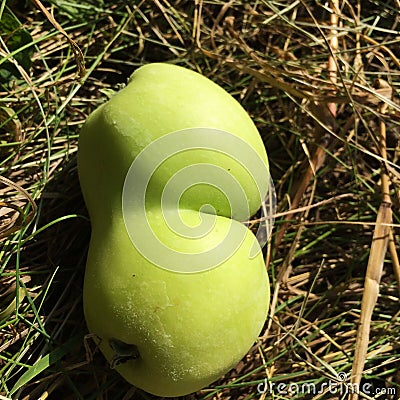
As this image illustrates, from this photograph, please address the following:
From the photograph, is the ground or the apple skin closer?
the apple skin

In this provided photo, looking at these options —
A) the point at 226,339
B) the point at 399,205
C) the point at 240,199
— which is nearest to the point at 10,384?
the point at 226,339

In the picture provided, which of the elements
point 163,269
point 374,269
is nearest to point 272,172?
point 374,269

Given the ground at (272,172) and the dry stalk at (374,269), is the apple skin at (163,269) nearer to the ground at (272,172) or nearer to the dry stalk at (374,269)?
the ground at (272,172)

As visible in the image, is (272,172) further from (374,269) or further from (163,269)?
(163,269)

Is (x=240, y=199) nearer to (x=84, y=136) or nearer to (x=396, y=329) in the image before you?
(x=84, y=136)

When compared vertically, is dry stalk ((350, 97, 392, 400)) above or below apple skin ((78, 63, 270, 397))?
below

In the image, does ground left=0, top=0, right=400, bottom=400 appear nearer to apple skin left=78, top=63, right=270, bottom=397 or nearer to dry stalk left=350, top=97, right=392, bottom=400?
dry stalk left=350, top=97, right=392, bottom=400

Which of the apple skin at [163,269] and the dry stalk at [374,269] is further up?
the apple skin at [163,269]

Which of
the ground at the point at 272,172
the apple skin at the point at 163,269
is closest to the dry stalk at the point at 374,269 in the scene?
the ground at the point at 272,172

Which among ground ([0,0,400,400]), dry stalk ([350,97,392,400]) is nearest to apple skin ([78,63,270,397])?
ground ([0,0,400,400])
